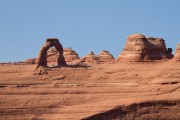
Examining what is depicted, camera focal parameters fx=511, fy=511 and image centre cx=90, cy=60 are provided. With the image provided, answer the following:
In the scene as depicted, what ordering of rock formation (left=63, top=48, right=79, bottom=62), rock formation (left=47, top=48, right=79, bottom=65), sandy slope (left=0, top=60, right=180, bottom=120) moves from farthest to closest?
rock formation (left=63, top=48, right=79, bottom=62)
rock formation (left=47, top=48, right=79, bottom=65)
sandy slope (left=0, top=60, right=180, bottom=120)

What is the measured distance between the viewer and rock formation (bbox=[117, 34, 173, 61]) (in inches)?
1732

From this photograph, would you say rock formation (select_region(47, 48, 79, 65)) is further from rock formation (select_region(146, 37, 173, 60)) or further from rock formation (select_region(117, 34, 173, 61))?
rock formation (select_region(146, 37, 173, 60))

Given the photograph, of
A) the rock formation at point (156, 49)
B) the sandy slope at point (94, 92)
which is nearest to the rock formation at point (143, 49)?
the rock formation at point (156, 49)

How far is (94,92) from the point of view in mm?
38812

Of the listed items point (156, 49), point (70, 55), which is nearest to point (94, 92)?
point (156, 49)

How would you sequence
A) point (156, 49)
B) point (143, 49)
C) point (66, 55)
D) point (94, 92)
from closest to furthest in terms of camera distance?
point (94, 92)
point (143, 49)
point (156, 49)
point (66, 55)

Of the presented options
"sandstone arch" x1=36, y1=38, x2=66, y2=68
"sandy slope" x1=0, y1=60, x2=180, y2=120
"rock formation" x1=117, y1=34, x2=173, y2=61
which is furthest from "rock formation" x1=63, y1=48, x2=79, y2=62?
"sandy slope" x1=0, y1=60, x2=180, y2=120

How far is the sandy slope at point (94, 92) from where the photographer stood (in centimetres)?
3531

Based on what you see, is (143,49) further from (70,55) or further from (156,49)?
(70,55)

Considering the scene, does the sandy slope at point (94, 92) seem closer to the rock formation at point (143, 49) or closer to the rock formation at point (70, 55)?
the rock formation at point (143, 49)

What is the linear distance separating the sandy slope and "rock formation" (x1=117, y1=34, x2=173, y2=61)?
2.66 feet

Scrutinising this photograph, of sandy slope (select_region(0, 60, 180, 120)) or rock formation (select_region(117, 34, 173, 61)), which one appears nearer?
sandy slope (select_region(0, 60, 180, 120))

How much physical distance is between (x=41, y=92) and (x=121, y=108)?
277 inches

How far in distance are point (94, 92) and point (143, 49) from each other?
7514mm
